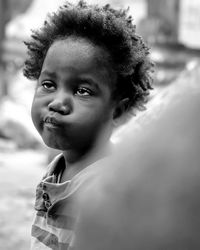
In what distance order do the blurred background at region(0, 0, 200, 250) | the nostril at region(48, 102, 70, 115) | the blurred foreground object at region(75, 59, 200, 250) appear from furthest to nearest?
the blurred background at region(0, 0, 200, 250)
the nostril at region(48, 102, 70, 115)
the blurred foreground object at region(75, 59, 200, 250)

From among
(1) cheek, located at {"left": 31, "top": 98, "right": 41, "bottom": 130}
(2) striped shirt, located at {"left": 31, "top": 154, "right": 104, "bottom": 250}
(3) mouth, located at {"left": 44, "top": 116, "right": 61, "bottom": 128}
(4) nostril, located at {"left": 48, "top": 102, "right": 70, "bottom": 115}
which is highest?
(1) cheek, located at {"left": 31, "top": 98, "right": 41, "bottom": 130}

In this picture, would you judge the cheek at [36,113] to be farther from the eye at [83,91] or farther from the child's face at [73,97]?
the eye at [83,91]

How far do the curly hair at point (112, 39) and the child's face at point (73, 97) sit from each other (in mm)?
60

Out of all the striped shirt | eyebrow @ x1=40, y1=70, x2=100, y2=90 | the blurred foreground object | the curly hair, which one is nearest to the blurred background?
the striped shirt

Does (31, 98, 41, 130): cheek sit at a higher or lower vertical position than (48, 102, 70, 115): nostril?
higher

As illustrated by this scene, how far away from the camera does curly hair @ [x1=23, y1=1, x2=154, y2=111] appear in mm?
1822

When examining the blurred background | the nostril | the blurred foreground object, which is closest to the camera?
the blurred foreground object

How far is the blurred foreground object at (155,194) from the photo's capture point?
0.70 m

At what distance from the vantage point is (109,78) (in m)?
1.78

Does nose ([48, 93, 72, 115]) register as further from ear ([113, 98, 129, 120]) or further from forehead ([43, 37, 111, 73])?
ear ([113, 98, 129, 120])

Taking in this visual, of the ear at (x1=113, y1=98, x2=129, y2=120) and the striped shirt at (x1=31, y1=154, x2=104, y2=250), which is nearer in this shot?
the striped shirt at (x1=31, y1=154, x2=104, y2=250)

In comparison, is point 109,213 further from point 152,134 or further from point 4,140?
point 4,140

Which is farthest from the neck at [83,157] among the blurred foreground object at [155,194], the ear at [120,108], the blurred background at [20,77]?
the blurred background at [20,77]

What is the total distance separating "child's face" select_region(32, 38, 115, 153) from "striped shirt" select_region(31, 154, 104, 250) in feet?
0.42
